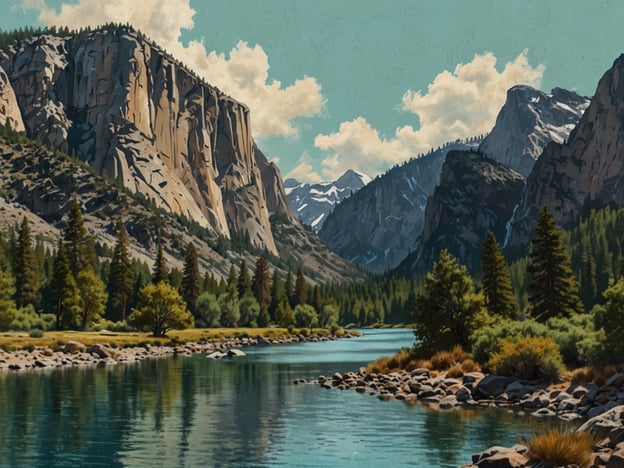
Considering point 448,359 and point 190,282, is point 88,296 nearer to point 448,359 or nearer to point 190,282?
point 190,282

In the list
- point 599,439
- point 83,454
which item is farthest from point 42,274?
point 599,439

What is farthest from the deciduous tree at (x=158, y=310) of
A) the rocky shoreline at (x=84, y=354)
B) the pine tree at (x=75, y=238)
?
the pine tree at (x=75, y=238)

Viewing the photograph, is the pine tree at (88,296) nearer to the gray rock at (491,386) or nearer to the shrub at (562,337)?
the shrub at (562,337)

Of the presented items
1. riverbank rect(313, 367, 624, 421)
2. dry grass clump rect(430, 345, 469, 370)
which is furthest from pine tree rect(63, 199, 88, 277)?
dry grass clump rect(430, 345, 469, 370)

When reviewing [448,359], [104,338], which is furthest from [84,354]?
[448,359]

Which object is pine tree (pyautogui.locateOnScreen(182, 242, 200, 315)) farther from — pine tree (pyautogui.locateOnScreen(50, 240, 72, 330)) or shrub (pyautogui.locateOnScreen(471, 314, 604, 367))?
shrub (pyautogui.locateOnScreen(471, 314, 604, 367))
